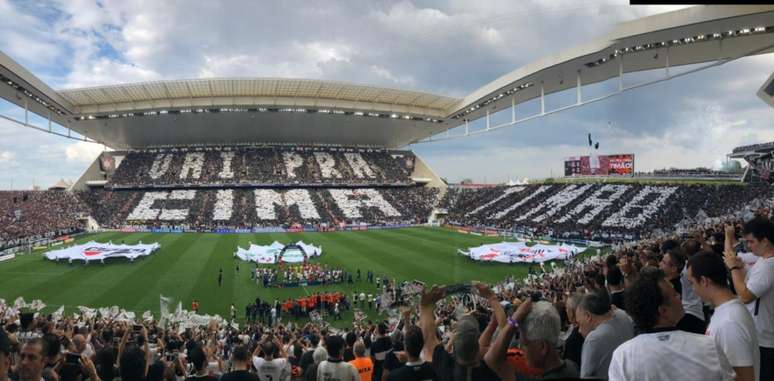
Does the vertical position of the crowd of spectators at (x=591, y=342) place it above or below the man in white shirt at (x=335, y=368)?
above

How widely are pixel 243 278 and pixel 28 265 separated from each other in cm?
1526

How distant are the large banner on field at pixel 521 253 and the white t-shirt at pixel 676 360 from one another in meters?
26.5

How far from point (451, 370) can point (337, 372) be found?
188 cm

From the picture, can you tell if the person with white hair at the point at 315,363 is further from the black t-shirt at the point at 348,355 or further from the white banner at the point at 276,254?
the white banner at the point at 276,254

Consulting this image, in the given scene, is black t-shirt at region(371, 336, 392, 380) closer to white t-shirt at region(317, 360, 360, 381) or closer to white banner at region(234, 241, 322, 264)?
white t-shirt at region(317, 360, 360, 381)

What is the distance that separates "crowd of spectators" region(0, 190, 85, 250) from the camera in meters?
38.3

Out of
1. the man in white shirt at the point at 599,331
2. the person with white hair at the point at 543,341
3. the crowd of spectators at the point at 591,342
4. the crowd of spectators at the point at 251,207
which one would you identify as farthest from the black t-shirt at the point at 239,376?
the crowd of spectators at the point at 251,207

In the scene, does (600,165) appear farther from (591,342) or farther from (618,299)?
(591,342)

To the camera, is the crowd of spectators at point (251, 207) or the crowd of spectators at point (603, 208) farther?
the crowd of spectators at point (251, 207)

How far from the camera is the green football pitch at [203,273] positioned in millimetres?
20703

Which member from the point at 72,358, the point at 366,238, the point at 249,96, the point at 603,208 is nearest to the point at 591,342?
the point at 72,358

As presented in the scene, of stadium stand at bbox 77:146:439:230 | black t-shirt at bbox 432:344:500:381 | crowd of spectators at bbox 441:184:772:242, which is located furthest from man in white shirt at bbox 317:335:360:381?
stadium stand at bbox 77:146:439:230

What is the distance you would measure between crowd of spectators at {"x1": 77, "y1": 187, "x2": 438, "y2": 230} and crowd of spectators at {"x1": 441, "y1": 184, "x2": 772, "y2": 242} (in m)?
9.36

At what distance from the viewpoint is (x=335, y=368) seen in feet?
15.6
